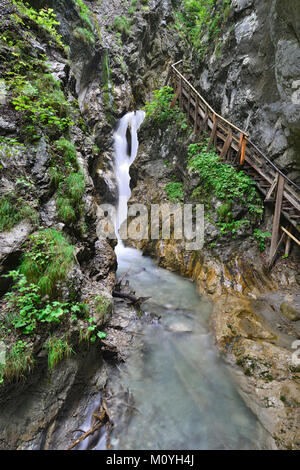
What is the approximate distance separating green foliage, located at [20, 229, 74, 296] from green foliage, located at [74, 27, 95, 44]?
496 inches

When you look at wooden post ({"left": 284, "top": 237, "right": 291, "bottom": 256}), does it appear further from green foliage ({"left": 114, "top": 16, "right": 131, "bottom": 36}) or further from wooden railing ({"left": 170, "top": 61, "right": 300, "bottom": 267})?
green foliage ({"left": 114, "top": 16, "right": 131, "bottom": 36})

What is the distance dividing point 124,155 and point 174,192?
16.6 ft

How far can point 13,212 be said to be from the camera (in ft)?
8.74

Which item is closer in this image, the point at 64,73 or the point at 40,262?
the point at 40,262

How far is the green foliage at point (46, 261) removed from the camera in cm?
241

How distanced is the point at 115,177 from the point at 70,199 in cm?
757

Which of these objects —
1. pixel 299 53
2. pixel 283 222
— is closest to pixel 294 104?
pixel 299 53

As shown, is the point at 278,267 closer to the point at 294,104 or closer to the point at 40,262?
the point at 294,104

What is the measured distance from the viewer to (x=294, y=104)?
15.6 ft

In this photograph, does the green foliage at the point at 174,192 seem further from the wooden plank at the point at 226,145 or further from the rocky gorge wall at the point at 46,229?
the rocky gorge wall at the point at 46,229

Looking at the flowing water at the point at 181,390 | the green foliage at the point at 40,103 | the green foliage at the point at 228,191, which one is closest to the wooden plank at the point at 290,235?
the green foliage at the point at 228,191

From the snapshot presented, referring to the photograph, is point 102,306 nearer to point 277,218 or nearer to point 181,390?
point 181,390

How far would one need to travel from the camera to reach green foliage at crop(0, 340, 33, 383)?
1858mm

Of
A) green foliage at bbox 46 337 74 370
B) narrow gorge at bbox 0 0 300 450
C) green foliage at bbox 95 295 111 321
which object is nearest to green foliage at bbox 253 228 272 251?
narrow gorge at bbox 0 0 300 450
